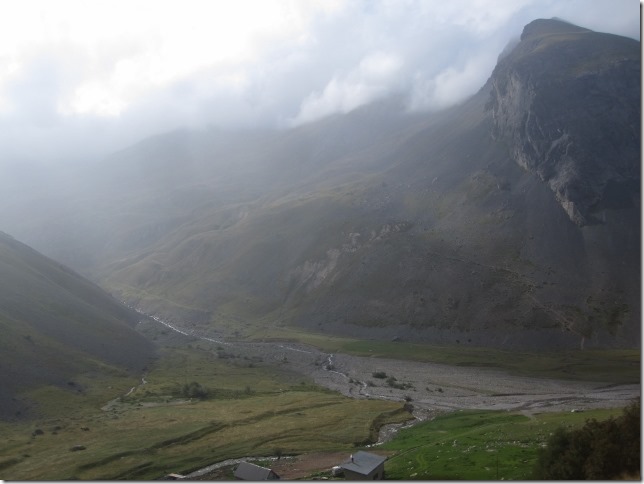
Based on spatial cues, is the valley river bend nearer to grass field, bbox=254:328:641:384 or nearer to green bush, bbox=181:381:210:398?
grass field, bbox=254:328:641:384

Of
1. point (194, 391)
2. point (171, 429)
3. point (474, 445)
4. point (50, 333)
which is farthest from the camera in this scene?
point (50, 333)

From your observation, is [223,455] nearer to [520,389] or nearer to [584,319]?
[520,389]

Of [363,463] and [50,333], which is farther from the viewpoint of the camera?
[50,333]

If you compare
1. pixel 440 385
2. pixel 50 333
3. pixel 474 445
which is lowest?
pixel 440 385

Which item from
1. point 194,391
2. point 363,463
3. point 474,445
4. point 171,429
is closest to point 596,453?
point 363,463

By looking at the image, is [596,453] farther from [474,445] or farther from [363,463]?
[474,445]

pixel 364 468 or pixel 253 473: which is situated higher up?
pixel 364 468

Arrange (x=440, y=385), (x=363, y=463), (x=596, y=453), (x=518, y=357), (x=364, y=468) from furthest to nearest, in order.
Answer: (x=518, y=357), (x=440, y=385), (x=363, y=463), (x=364, y=468), (x=596, y=453)

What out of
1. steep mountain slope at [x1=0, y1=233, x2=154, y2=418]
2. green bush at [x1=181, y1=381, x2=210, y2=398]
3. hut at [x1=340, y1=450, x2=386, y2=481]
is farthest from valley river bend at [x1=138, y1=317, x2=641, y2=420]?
steep mountain slope at [x1=0, y1=233, x2=154, y2=418]
